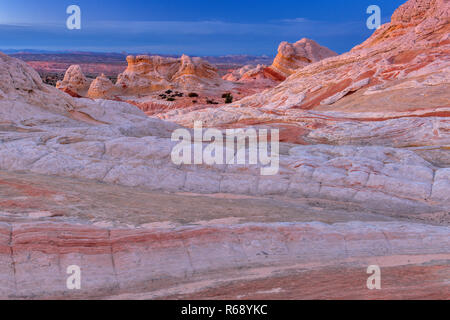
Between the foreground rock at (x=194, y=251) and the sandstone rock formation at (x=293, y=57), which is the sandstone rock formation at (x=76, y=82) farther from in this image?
the foreground rock at (x=194, y=251)

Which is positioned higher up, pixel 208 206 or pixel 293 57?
pixel 293 57

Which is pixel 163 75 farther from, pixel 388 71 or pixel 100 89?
pixel 388 71

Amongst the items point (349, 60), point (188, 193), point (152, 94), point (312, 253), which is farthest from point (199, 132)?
point (152, 94)

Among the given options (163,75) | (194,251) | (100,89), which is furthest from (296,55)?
(194,251)

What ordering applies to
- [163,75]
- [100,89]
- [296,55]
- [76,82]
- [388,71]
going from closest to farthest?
[388,71]
[100,89]
[76,82]
[163,75]
[296,55]

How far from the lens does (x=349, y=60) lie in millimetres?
22938

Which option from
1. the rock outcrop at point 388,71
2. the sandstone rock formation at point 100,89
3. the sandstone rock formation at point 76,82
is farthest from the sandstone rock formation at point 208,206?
the sandstone rock formation at point 76,82

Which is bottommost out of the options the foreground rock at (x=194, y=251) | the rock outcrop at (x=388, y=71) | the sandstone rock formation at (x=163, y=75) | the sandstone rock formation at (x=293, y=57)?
the foreground rock at (x=194, y=251)

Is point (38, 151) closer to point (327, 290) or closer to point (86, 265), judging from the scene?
point (86, 265)

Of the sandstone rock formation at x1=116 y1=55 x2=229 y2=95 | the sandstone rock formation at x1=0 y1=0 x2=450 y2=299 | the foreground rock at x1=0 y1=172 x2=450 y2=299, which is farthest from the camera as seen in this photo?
the sandstone rock formation at x1=116 y1=55 x2=229 y2=95

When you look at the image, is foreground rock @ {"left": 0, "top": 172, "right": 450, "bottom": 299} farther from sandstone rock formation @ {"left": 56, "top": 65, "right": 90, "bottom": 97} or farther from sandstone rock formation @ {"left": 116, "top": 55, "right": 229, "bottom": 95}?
sandstone rock formation @ {"left": 116, "top": 55, "right": 229, "bottom": 95}

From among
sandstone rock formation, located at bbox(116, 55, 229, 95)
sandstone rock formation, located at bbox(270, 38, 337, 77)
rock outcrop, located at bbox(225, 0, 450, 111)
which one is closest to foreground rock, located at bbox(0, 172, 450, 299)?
rock outcrop, located at bbox(225, 0, 450, 111)

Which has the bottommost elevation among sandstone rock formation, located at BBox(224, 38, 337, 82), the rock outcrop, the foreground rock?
the foreground rock

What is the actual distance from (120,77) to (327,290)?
3832cm
